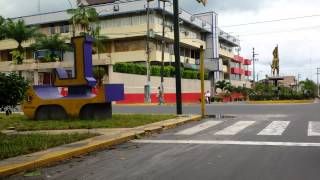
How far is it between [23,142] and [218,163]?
17.1 ft

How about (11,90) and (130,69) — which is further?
(130,69)

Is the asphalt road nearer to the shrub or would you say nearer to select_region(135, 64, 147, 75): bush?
the shrub

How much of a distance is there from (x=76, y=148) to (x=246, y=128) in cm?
716

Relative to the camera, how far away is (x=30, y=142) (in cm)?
1284

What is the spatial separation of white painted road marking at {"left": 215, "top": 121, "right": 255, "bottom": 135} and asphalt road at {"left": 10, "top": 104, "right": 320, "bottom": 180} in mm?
62

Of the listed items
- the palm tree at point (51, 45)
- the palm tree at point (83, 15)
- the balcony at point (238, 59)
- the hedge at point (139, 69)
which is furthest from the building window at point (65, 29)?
the balcony at point (238, 59)

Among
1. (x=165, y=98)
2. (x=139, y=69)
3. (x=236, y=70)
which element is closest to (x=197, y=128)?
(x=139, y=69)

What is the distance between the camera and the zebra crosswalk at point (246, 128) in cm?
1580

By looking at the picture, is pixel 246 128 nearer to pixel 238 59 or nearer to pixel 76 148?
pixel 76 148

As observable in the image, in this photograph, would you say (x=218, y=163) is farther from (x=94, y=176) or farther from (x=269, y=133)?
(x=269, y=133)

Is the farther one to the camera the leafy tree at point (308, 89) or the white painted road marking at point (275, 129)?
the leafy tree at point (308, 89)

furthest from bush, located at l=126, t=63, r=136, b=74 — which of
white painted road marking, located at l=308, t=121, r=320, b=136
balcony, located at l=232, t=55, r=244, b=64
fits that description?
balcony, located at l=232, t=55, r=244, b=64

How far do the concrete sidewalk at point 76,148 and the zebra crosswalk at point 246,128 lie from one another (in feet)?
3.74

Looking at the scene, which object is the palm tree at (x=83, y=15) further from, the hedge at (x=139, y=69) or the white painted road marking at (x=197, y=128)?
the white painted road marking at (x=197, y=128)
